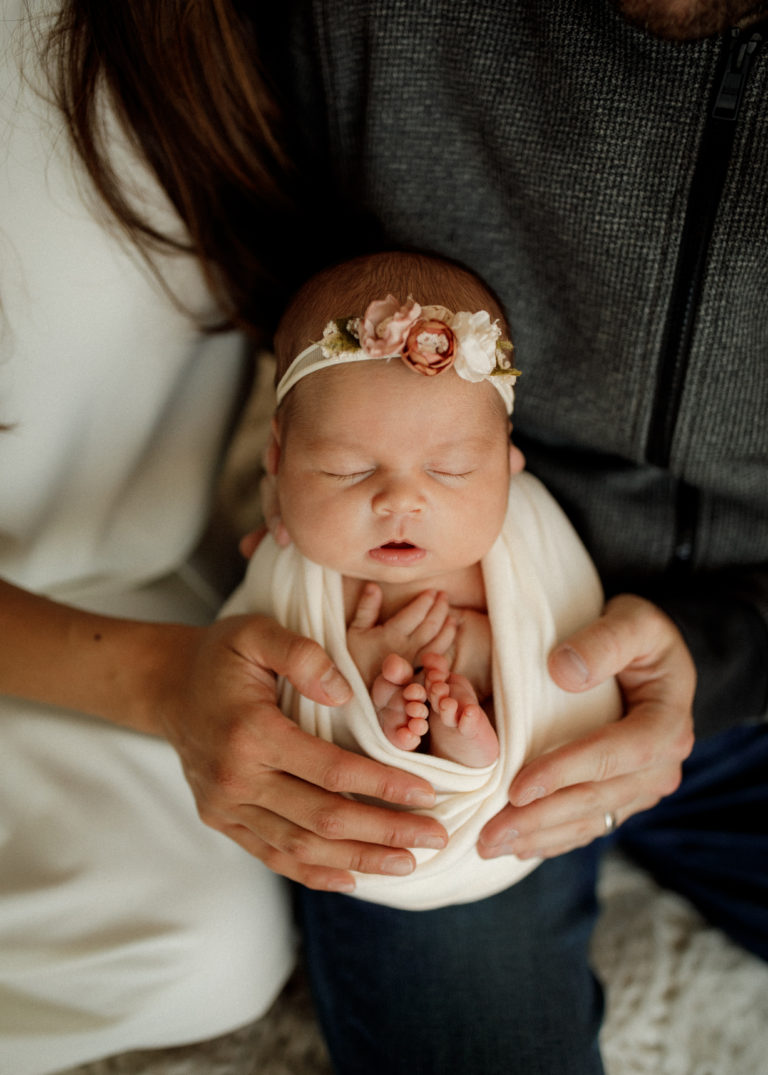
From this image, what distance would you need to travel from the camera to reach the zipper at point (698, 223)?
66 centimetres

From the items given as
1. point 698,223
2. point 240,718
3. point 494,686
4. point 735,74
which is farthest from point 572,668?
point 735,74

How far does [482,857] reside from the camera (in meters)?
0.76

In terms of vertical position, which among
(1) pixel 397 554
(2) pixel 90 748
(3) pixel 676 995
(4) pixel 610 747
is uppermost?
(1) pixel 397 554

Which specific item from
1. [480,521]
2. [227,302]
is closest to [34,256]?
[227,302]

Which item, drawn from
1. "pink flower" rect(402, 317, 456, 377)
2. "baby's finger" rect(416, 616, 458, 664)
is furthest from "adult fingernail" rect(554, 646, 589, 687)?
"pink flower" rect(402, 317, 456, 377)

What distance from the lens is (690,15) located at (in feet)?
2.22

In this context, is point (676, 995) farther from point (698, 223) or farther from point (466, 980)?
point (698, 223)

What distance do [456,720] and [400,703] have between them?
0.19 ft

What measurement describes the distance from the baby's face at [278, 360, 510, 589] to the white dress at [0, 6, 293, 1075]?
266 mm

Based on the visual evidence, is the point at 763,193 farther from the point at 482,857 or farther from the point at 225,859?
the point at 225,859

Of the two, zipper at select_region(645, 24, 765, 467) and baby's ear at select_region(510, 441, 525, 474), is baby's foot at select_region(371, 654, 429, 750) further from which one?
zipper at select_region(645, 24, 765, 467)

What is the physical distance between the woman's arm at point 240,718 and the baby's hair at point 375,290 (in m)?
0.30

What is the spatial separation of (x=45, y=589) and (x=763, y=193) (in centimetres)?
94

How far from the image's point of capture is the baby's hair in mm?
733
